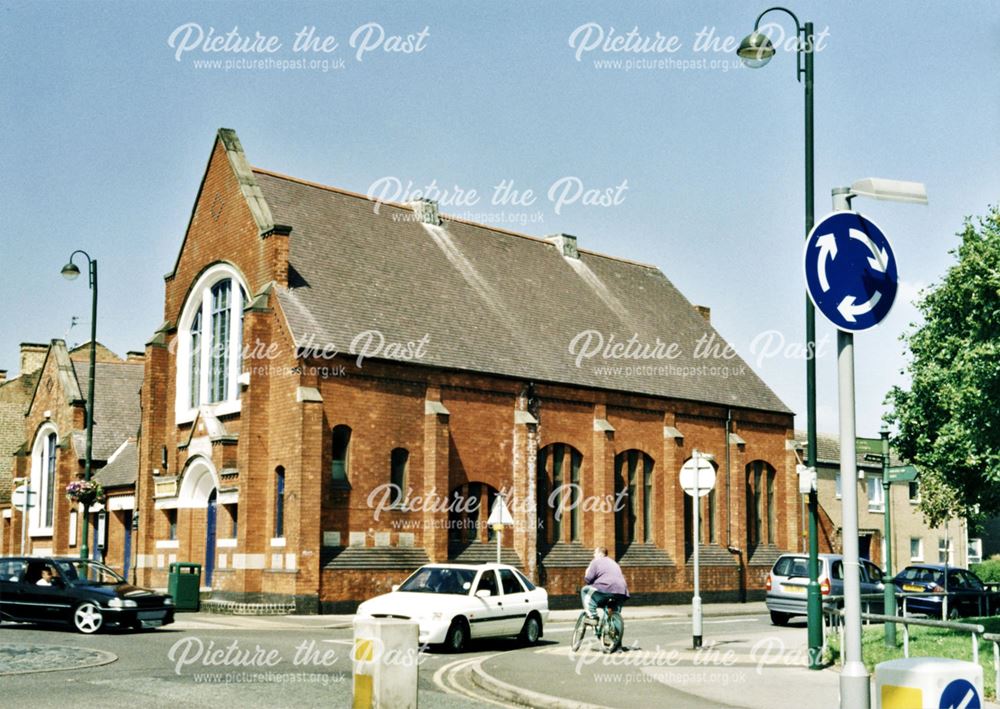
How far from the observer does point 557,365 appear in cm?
3703

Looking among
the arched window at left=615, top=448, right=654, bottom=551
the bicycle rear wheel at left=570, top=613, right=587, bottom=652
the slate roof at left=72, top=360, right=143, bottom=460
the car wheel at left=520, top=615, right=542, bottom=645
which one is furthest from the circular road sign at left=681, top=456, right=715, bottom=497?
the slate roof at left=72, top=360, right=143, bottom=460

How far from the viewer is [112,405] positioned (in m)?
47.2

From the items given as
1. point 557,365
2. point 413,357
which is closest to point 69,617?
point 413,357

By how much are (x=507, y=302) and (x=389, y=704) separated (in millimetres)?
29787

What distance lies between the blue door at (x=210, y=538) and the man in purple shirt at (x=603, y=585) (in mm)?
16790

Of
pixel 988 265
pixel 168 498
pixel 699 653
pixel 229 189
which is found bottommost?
pixel 699 653

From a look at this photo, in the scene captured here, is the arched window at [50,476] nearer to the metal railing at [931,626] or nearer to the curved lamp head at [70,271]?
the curved lamp head at [70,271]

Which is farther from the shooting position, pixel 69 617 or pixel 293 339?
pixel 293 339

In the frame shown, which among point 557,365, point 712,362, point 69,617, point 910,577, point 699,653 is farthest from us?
point 712,362

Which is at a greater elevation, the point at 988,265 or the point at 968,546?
the point at 988,265

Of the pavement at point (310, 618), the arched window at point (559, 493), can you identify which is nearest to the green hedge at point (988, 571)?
the pavement at point (310, 618)

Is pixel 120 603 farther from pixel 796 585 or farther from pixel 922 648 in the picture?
pixel 796 585

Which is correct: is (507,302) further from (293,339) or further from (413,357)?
(293,339)

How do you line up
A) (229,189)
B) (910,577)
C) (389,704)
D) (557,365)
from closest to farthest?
(389,704), (910,577), (229,189), (557,365)
